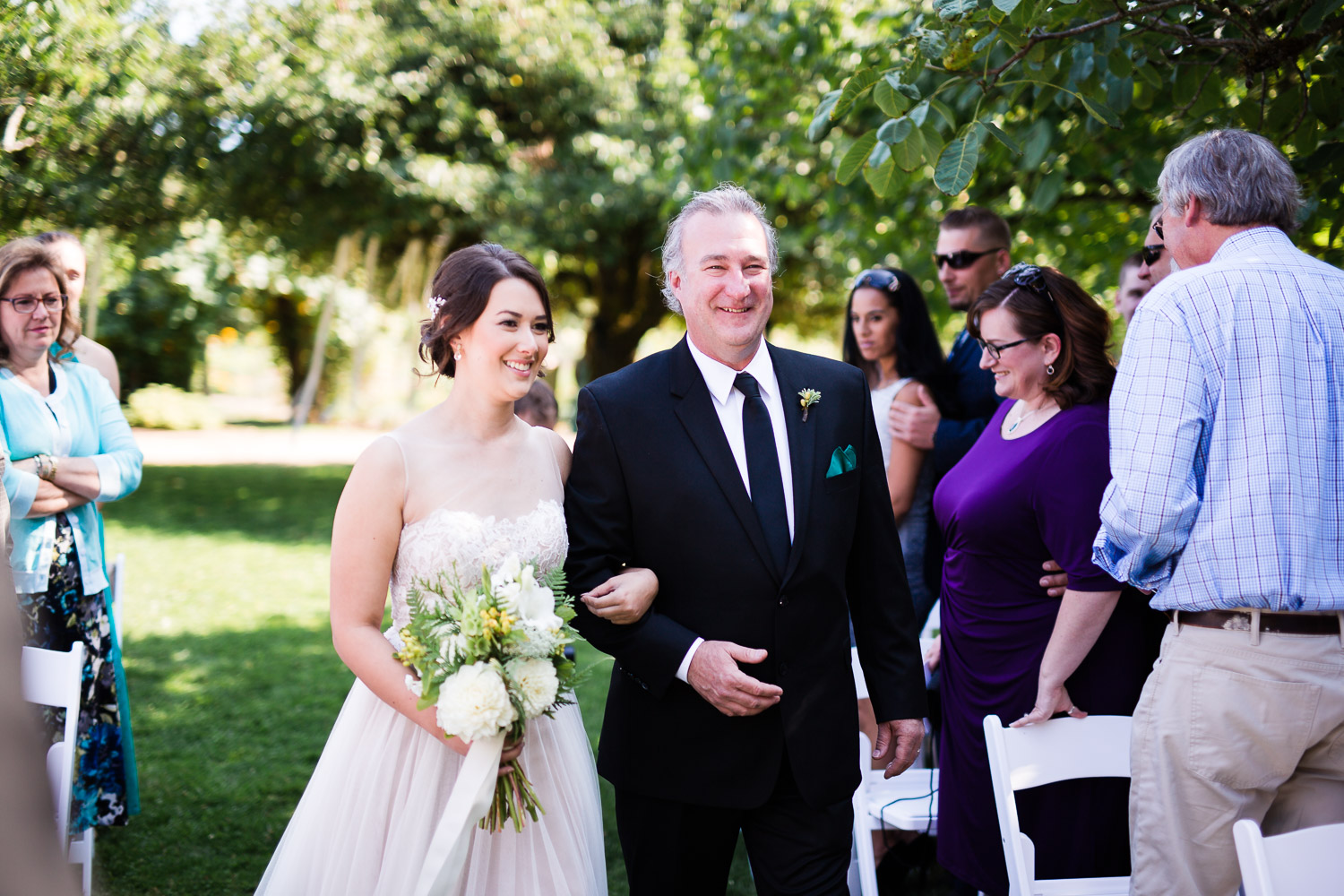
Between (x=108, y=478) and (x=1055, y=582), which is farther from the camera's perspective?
(x=108, y=478)

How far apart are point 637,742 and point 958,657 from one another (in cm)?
125

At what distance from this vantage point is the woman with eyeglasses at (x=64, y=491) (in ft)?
12.9

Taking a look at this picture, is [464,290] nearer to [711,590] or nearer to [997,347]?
[711,590]

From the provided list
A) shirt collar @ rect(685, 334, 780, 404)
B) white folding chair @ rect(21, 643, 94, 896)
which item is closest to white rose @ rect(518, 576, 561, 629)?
shirt collar @ rect(685, 334, 780, 404)

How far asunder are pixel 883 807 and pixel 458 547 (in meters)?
2.11

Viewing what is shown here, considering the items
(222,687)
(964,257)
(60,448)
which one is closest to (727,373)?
A: (964,257)

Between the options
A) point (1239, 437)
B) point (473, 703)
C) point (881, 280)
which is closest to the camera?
point (473, 703)

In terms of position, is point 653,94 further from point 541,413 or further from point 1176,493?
point 1176,493

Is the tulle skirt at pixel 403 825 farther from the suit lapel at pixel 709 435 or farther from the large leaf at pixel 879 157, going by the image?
the large leaf at pixel 879 157

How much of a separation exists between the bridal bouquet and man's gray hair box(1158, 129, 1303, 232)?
74.3 inches

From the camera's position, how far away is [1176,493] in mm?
2275

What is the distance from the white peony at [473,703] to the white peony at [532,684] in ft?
0.18

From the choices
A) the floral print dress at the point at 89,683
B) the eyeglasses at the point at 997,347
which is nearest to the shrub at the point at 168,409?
the floral print dress at the point at 89,683

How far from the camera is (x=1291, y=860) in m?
1.86
